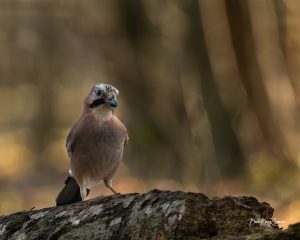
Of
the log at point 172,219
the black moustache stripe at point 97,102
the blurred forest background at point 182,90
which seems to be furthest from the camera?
the blurred forest background at point 182,90

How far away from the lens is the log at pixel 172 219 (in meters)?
2.96

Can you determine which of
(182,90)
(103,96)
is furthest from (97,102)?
(182,90)

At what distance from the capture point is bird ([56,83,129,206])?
607 cm

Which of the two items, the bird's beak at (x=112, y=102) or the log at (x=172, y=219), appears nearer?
the log at (x=172, y=219)

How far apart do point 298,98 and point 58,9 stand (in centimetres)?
554

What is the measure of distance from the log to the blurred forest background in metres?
6.27

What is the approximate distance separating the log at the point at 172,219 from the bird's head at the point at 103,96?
256 centimetres

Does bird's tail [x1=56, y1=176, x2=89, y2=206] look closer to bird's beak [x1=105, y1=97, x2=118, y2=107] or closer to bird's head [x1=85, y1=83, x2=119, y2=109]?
bird's head [x1=85, y1=83, x2=119, y2=109]

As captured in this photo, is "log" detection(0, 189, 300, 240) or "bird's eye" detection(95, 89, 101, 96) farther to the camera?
"bird's eye" detection(95, 89, 101, 96)

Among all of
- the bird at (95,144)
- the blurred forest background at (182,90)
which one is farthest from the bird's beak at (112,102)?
the blurred forest background at (182,90)

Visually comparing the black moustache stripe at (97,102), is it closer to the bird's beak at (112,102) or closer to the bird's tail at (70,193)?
the bird's beak at (112,102)

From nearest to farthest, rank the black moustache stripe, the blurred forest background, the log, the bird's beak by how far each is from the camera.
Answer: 1. the log
2. the bird's beak
3. the black moustache stripe
4. the blurred forest background

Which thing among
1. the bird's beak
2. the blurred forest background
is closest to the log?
the bird's beak

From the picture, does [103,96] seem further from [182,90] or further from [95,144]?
[182,90]
